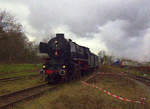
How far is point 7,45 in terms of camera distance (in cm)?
3141

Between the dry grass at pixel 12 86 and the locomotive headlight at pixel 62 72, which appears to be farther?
the locomotive headlight at pixel 62 72

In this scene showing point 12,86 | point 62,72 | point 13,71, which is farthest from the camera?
point 13,71

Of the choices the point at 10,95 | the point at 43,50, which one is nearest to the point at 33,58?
the point at 43,50

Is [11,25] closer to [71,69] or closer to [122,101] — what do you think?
[71,69]

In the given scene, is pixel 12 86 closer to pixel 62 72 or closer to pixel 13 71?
pixel 62 72

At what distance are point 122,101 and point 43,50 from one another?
770 centimetres

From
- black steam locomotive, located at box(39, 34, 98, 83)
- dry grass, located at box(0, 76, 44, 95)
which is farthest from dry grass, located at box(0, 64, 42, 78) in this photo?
black steam locomotive, located at box(39, 34, 98, 83)

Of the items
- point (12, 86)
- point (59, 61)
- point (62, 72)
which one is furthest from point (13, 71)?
point (62, 72)

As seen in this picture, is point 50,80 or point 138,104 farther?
point 50,80

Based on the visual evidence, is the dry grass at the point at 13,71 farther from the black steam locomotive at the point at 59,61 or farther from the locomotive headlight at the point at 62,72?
the locomotive headlight at the point at 62,72

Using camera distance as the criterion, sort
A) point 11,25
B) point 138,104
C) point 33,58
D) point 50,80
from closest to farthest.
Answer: point 138,104, point 50,80, point 11,25, point 33,58

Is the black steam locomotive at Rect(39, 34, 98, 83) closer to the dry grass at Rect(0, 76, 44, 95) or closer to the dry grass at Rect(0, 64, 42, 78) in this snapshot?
the dry grass at Rect(0, 76, 44, 95)

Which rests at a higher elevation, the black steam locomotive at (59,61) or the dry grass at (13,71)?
the black steam locomotive at (59,61)

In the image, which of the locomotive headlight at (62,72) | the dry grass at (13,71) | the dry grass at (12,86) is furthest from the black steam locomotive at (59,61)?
the dry grass at (13,71)
